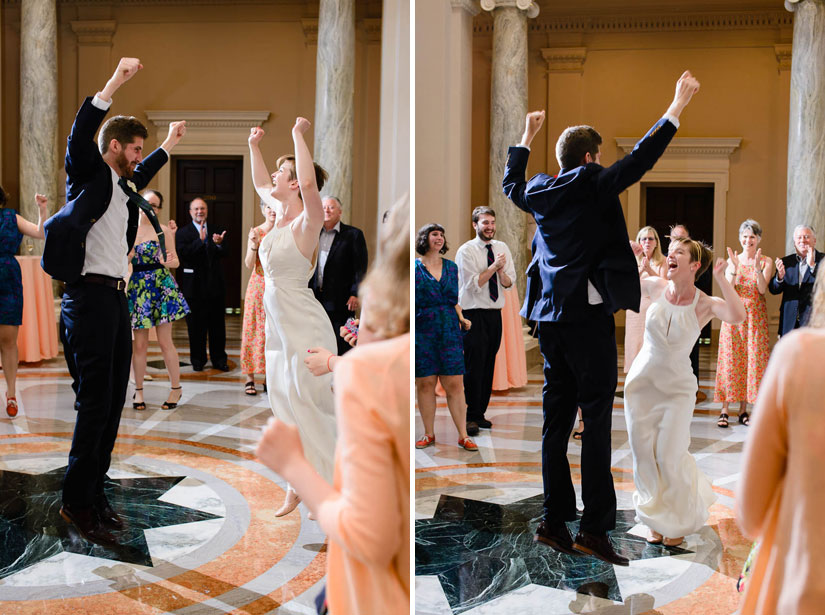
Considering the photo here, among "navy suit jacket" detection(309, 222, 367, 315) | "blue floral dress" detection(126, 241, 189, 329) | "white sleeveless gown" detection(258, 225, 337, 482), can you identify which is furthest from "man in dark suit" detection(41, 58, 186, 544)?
"blue floral dress" detection(126, 241, 189, 329)

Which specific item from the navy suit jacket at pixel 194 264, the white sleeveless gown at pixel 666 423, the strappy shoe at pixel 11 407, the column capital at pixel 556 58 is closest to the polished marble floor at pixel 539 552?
the white sleeveless gown at pixel 666 423

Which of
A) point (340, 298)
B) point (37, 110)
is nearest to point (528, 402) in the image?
point (37, 110)

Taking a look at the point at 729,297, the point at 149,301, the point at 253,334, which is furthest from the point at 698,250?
the point at 149,301

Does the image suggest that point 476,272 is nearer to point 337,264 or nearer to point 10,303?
Answer: point 10,303

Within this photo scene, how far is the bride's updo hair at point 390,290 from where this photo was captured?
28.5 inches

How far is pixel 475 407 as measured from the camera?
4.34m

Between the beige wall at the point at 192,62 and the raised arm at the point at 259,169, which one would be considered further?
the beige wall at the point at 192,62

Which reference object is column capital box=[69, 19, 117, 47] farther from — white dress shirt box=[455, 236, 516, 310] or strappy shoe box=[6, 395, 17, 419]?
strappy shoe box=[6, 395, 17, 419]

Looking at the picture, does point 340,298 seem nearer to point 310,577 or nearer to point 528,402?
point 310,577

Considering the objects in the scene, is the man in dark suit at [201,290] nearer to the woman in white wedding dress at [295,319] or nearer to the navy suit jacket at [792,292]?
the woman in white wedding dress at [295,319]

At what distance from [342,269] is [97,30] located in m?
1.09

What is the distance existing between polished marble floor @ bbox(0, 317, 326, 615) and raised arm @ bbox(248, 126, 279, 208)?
3.83 ft

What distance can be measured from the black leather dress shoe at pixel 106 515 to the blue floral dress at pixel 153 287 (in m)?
1.96

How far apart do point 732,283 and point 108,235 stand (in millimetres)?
1665
